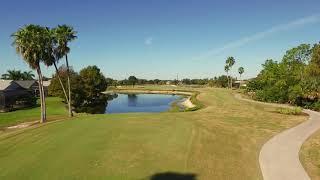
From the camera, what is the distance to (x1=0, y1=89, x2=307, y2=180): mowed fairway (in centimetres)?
1738

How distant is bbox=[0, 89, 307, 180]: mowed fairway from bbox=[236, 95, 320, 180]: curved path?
2.17ft

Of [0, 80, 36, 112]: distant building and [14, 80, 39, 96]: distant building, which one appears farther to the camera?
[14, 80, 39, 96]: distant building

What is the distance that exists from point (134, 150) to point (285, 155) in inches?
391

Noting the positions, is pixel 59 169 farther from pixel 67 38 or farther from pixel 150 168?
pixel 67 38

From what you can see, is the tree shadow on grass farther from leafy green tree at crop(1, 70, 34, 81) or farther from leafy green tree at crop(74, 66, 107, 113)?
leafy green tree at crop(1, 70, 34, 81)

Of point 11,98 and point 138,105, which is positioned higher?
point 11,98

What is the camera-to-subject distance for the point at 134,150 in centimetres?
2150

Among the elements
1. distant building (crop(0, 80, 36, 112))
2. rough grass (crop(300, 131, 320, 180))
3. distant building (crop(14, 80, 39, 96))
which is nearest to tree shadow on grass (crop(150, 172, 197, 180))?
rough grass (crop(300, 131, 320, 180))

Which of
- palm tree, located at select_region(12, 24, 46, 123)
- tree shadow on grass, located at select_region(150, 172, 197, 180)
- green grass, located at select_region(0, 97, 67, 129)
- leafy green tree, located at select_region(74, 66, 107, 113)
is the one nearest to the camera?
tree shadow on grass, located at select_region(150, 172, 197, 180)

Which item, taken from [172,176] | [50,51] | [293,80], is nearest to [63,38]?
[50,51]

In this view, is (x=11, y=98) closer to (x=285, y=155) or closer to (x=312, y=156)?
(x=285, y=155)

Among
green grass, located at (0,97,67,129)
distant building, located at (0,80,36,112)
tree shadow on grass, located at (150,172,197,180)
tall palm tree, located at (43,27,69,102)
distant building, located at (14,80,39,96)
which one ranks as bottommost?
green grass, located at (0,97,67,129)

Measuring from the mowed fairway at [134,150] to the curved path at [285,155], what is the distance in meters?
0.66

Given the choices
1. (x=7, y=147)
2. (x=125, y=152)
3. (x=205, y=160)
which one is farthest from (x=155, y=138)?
(x=7, y=147)
